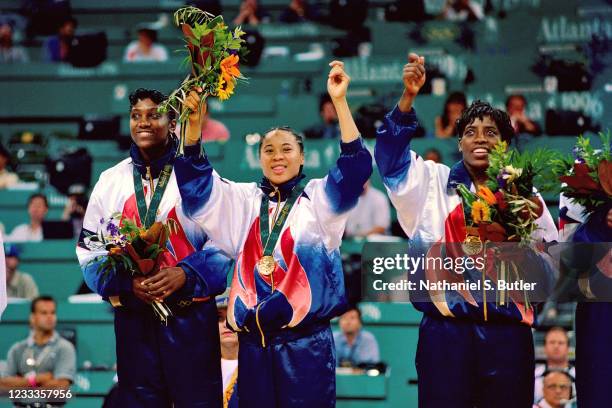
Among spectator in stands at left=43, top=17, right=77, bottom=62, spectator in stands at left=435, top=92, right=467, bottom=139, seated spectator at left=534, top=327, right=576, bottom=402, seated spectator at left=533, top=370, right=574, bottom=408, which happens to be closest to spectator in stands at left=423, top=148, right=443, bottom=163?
spectator in stands at left=435, top=92, right=467, bottom=139

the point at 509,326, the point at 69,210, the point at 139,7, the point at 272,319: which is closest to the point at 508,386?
the point at 509,326

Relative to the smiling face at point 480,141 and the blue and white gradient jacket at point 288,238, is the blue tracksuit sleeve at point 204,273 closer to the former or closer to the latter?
the blue and white gradient jacket at point 288,238

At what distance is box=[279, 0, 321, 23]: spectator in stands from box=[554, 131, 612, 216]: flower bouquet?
7557 mm

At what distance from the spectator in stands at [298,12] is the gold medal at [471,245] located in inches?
304

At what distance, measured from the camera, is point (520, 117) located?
10234mm

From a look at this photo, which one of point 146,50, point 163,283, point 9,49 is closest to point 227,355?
point 163,283

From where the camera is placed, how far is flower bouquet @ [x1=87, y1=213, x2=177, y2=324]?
558 centimetres

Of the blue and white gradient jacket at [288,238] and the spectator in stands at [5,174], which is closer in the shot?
the blue and white gradient jacket at [288,238]

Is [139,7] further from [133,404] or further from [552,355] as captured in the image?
[133,404]

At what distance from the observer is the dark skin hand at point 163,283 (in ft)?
18.4

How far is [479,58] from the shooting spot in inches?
456

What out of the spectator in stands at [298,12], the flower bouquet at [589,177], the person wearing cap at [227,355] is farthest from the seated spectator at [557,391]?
the spectator in stands at [298,12]

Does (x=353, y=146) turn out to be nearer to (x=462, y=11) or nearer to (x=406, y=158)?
(x=406, y=158)

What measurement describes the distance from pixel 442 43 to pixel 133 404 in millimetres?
7202
